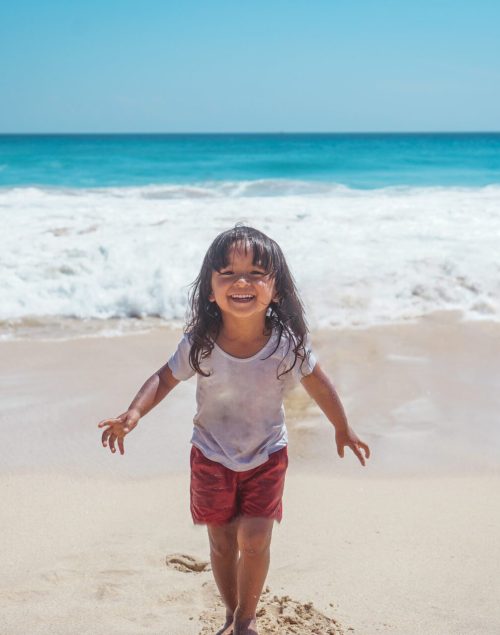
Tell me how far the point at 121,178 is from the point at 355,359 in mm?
21345

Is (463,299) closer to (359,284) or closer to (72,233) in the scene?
(359,284)

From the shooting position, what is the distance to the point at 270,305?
228 cm

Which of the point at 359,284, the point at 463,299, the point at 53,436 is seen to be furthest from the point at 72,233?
the point at 53,436

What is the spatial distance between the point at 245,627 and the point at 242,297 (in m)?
0.94

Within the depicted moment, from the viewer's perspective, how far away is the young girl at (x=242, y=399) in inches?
84.1

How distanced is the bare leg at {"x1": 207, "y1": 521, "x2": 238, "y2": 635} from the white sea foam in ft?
12.3

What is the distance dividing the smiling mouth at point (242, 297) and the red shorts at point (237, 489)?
448 mm

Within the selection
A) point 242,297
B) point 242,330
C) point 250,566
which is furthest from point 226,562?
point 242,297

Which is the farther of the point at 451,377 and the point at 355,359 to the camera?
the point at 355,359

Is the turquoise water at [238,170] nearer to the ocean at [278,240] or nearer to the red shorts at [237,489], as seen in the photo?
the ocean at [278,240]

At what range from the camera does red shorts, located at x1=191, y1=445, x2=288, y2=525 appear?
214 centimetres

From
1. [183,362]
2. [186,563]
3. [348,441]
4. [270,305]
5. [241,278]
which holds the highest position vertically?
[241,278]

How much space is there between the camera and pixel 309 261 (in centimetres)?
783

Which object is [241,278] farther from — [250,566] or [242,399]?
[250,566]
